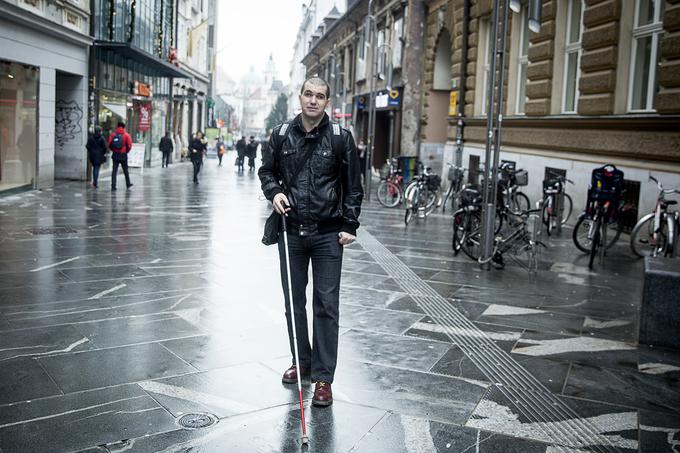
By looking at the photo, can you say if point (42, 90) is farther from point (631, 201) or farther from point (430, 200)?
point (631, 201)

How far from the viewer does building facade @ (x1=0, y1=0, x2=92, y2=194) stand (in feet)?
56.5

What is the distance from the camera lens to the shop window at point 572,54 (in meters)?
16.6

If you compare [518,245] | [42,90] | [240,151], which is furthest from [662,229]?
[240,151]

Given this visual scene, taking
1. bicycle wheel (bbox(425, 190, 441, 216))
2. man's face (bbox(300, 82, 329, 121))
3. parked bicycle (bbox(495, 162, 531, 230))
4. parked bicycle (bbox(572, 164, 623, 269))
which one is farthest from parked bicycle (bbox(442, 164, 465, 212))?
man's face (bbox(300, 82, 329, 121))

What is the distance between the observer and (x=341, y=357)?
5.74 metres

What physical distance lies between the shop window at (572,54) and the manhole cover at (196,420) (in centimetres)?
1380

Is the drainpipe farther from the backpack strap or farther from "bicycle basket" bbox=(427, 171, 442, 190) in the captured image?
the backpack strap

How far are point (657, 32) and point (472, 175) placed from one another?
29.0 feet

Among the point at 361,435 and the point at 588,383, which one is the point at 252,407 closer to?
the point at 361,435

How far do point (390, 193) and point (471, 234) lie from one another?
944 cm

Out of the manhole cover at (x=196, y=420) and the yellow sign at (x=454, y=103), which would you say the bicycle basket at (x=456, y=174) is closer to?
the yellow sign at (x=454, y=103)

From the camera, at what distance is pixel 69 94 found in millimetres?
22516

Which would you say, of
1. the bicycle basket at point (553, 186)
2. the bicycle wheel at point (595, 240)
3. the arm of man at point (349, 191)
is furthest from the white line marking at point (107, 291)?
the bicycle basket at point (553, 186)

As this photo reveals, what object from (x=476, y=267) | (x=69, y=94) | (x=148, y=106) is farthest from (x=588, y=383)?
(x=148, y=106)
